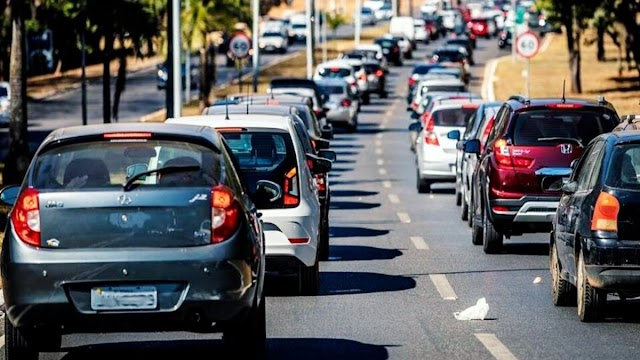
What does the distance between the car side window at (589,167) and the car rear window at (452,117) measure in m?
16.0

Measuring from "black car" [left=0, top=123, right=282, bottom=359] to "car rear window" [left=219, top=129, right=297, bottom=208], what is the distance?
194 inches

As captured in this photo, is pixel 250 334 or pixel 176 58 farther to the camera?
pixel 176 58

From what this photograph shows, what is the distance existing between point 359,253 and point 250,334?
8772mm

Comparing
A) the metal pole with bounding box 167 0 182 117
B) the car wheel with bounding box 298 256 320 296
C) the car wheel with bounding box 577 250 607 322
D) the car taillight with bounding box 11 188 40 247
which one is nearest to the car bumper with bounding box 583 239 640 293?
the car wheel with bounding box 577 250 607 322

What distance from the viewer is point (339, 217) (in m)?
25.7

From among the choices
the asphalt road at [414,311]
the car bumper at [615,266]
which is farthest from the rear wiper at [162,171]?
the car bumper at [615,266]

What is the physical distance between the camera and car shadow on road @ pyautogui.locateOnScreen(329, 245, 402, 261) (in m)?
19.4

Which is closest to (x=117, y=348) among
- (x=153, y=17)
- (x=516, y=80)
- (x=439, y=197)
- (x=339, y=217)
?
(x=339, y=217)

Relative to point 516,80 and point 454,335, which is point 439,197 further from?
point 516,80

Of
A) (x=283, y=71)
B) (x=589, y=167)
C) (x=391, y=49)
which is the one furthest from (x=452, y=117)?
(x=391, y=49)

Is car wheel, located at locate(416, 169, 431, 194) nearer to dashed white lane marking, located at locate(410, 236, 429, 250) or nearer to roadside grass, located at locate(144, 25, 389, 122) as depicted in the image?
dashed white lane marking, located at locate(410, 236, 429, 250)

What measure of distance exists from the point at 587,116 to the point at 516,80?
5399cm

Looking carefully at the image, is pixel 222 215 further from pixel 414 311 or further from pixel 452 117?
pixel 452 117

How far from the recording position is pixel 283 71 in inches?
3474
